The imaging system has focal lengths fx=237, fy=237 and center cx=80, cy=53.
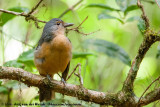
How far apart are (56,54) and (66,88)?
67 cm

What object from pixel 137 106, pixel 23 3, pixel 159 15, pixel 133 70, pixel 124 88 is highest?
pixel 23 3

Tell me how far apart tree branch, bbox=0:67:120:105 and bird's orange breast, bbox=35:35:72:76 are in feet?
1.72

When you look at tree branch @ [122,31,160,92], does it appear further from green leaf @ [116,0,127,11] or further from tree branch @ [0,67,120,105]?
green leaf @ [116,0,127,11]

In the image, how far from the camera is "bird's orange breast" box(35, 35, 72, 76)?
3441 mm

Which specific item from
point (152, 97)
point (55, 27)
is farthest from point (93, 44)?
point (152, 97)

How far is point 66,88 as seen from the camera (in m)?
2.95

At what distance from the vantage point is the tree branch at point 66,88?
9.24ft

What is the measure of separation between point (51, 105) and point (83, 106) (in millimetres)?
471

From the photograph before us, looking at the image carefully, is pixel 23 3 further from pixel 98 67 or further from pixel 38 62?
pixel 38 62

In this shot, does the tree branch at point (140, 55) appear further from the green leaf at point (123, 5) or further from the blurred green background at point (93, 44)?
the green leaf at point (123, 5)

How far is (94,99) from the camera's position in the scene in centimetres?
291

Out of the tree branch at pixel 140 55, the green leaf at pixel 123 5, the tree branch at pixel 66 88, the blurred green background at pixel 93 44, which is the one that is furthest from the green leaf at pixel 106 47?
the tree branch at pixel 66 88

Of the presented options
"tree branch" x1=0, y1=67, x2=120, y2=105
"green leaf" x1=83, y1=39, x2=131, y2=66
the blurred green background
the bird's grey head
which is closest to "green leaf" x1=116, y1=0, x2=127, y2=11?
the blurred green background

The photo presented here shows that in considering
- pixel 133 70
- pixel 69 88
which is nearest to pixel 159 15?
pixel 133 70
